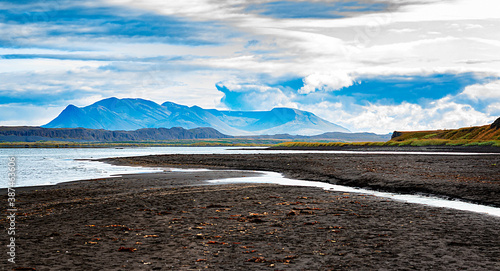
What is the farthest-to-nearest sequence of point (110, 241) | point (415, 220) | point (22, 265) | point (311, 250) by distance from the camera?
point (415, 220), point (110, 241), point (311, 250), point (22, 265)

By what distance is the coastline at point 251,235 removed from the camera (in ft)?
37.1

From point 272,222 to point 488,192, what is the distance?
45.2 feet

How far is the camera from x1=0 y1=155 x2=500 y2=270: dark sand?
37.0ft

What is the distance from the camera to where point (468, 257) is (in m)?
11.6

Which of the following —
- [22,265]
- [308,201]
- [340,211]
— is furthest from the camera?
[308,201]

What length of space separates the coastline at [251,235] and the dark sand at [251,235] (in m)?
0.03

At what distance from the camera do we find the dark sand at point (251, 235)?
1129 centimetres

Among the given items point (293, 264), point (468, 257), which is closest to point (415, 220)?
point (468, 257)

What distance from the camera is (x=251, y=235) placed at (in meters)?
14.5

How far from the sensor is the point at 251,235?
14539 millimetres

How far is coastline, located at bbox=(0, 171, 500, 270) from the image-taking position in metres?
11.3

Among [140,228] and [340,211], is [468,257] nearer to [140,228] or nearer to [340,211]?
[340,211]

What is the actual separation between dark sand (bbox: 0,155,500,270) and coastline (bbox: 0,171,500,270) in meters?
0.03

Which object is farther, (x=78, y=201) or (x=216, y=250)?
(x=78, y=201)
